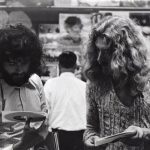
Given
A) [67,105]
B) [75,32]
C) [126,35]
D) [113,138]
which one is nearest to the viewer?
[113,138]

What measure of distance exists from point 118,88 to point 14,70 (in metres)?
0.41

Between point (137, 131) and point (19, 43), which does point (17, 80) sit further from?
point (137, 131)

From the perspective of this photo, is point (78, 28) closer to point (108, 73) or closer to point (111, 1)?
point (111, 1)

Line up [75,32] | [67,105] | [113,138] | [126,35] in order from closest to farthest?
[113,138] → [126,35] → [75,32] → [67,105]

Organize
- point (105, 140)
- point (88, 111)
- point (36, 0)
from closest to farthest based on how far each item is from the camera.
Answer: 1. point (105, 140)
2. point (88, 111)
3. point (36, 0)

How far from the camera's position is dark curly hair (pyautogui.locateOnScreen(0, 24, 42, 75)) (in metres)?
1.38

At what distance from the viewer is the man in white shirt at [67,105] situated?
2.14m

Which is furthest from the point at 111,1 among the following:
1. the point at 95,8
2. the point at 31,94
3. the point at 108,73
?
the point at 31,94

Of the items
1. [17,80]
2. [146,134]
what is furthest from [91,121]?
[17,80]

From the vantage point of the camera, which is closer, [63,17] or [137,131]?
[137,131]

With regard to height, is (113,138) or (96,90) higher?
(96,90)

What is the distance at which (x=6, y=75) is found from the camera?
137 centimetres

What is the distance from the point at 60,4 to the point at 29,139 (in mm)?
996

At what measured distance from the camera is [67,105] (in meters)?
2.22
